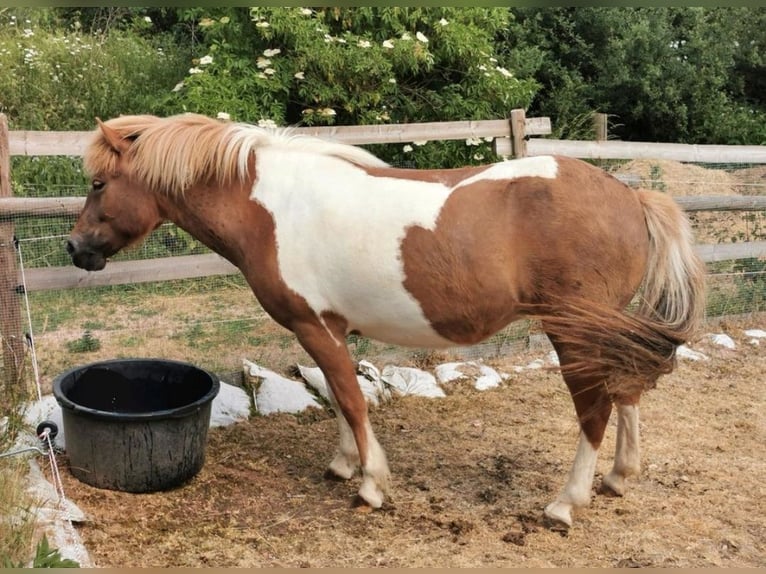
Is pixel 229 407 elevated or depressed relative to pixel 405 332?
depressed

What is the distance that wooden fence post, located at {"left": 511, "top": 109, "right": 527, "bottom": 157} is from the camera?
5230 mm

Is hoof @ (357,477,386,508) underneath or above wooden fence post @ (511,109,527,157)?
underneath

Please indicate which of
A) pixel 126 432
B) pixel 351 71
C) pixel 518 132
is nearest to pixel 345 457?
pixel 126 432

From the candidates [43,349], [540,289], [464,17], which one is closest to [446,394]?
[540,289]

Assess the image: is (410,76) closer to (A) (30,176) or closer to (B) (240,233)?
(A) (30,176)

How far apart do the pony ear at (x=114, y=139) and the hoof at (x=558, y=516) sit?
2501mm

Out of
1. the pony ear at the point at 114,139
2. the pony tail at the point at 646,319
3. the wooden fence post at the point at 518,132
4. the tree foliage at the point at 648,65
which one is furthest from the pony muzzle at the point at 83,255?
the tree foliage at the point at 648,65

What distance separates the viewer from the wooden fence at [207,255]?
382cm

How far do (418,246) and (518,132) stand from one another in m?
2.52

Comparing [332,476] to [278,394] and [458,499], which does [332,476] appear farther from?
[278,394]

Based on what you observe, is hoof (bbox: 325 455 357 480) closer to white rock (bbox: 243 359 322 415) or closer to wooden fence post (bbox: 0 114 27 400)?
white rock (bbox: 243 359 322 415)

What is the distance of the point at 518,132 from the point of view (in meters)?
5.24

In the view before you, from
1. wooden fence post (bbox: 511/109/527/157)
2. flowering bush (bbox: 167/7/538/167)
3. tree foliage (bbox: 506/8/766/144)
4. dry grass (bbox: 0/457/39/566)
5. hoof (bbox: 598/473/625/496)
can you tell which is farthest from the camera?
tree foliage (bbox: 506/8/766/144)

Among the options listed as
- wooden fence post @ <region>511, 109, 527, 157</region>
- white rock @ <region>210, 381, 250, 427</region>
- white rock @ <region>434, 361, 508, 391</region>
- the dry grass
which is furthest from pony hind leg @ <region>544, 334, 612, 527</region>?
wooden fence post @ <region>511, 109, 527, 157</region>
